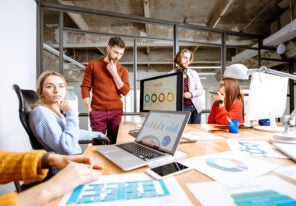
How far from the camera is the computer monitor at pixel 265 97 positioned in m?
1.24

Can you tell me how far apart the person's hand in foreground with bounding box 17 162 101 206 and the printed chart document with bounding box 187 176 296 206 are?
A: 322mm

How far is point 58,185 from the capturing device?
0.51 meters

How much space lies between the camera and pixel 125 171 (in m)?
0.66

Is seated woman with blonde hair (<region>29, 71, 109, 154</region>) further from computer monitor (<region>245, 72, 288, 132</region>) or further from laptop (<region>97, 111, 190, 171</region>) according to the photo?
computer monitor (<region>245, 72, 288, 132</region>)

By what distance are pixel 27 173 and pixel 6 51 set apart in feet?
4.95

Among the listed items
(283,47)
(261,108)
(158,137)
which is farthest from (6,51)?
(283,47)

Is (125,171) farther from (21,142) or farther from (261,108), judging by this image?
(21,142)

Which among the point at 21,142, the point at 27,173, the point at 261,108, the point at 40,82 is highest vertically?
the point at 40,82

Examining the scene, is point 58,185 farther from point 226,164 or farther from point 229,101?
point 229,101

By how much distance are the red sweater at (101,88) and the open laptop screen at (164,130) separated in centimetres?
106

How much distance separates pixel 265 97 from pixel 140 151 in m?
1.05

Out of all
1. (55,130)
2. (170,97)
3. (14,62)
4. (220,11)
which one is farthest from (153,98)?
(220,11)

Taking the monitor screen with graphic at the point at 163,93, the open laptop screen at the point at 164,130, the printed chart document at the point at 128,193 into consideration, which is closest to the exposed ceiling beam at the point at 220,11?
the monitor screen with graphic at the point at 163,93

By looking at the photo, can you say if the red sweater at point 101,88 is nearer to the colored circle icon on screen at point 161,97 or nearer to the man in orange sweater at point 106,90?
the man in orange sweater at point 106,90
